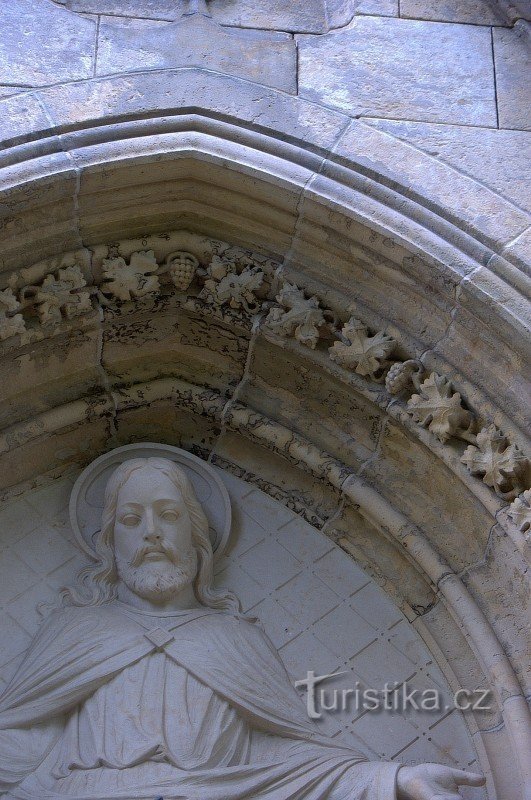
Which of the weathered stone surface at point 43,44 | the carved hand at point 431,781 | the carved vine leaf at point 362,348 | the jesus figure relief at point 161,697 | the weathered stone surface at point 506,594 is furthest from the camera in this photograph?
the weathered stone surface at point 43,44

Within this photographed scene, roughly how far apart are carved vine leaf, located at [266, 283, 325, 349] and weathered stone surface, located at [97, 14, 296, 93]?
677 mm

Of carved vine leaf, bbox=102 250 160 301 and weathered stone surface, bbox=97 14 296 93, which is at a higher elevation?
weathered stone surface, bbox=97 14 296 93

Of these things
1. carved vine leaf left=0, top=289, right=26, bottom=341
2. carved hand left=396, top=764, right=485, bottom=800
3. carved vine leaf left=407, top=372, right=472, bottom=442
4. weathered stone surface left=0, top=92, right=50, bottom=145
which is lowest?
carved hand left=396, top=764, right=485, bottom=800

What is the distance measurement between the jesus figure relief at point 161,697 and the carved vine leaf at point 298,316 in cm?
59

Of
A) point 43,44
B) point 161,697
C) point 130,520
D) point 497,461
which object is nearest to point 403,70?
point 43,44

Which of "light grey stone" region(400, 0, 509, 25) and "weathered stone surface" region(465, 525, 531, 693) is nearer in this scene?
"weathered stone surface" region(465, 525, 531, 693)

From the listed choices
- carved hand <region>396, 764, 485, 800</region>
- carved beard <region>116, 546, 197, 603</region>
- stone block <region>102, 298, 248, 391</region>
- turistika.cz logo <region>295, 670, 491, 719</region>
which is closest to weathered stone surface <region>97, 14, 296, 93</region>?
stone block <region>102, 298, 248, 391</region>

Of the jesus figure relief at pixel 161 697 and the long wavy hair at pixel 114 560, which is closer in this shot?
the jesus figure relief at pixel 161 697

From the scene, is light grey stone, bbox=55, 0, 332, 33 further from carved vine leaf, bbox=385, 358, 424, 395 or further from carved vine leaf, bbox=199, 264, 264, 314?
carved vine leaf, bbox=385, 358, 424, 395

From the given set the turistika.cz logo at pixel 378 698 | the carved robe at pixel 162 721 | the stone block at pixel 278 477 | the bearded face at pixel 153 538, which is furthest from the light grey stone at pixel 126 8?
the turistika.cz logo at pixel 378 698

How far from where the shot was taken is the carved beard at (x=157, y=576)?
13.5 feet

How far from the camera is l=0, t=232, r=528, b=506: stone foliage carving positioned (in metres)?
4.04

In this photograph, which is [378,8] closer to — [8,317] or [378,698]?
[8,317]

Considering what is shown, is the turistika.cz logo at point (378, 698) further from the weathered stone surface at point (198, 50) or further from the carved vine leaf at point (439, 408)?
the weathered stone surface at point (198, 50)
